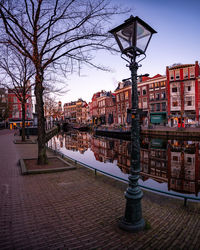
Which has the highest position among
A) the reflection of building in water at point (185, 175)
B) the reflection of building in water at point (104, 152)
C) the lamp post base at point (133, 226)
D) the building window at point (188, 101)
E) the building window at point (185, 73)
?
the building window at point (185, 73)

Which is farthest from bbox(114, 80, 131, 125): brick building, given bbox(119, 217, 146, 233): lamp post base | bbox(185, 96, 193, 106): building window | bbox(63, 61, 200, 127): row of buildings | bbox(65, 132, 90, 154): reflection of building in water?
bbox(119, 217, 146, 233): lamp post base

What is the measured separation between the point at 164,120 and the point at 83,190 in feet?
129

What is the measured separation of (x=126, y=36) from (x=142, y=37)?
32cm

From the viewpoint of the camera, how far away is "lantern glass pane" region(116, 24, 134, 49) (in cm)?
334

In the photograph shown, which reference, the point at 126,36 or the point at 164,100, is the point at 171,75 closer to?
the point at 164,100

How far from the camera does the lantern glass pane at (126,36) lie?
3337 millimetres

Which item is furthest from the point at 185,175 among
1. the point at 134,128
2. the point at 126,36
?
the point at 126,36

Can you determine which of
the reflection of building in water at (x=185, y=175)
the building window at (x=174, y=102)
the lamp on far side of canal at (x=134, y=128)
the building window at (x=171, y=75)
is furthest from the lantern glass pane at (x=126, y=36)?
the building window at (x=171, y=75)

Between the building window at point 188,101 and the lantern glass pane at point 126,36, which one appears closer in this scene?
the lantern glass pane at point 126,36

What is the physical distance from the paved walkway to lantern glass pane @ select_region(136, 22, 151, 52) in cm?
379

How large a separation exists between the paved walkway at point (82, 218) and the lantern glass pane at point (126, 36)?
3.80 metres

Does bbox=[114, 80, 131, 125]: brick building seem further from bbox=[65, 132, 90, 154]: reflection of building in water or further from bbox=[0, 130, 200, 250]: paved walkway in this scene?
bbox=[0, 130, 200, 250]: paved walkway

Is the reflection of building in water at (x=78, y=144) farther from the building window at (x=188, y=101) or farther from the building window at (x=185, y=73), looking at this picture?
the building window at (x=185, y=73)

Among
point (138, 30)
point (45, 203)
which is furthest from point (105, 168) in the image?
point (138, 30)
